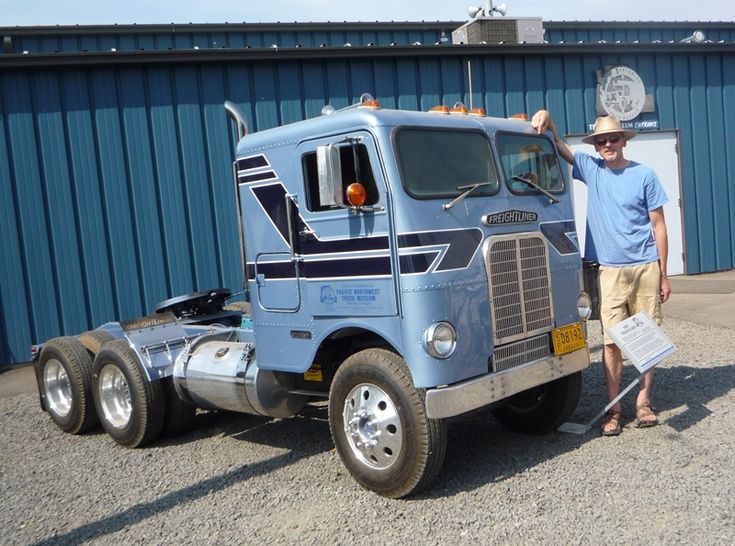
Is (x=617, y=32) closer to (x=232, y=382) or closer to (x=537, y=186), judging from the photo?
(x=537, y=186)

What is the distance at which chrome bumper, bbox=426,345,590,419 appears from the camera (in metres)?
4.33

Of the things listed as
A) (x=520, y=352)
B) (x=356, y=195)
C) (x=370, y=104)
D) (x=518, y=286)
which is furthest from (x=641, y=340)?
(x=370, y=104)

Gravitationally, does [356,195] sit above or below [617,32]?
below

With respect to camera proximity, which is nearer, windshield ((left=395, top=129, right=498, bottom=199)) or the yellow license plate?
windshield ((left=395, top=129, right=498, bottom=199))

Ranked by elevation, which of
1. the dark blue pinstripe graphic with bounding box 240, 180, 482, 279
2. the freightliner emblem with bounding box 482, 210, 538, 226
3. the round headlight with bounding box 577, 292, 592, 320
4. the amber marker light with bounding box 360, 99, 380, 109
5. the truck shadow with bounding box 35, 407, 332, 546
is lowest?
the truck shadow with bounding box 35, 407, 332, 546

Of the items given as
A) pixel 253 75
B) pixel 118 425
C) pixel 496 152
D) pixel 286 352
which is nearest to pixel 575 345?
pixel 496 152

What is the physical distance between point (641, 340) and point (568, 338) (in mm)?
599

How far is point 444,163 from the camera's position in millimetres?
4820

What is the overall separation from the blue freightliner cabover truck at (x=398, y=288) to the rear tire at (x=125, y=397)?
0.8 inches

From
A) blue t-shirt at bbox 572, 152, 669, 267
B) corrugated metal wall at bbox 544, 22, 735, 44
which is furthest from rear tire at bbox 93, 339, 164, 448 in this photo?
corrugated metal wall at bbox 544, 22, 735, 44

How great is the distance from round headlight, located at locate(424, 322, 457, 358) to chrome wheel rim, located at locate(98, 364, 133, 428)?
3409mm

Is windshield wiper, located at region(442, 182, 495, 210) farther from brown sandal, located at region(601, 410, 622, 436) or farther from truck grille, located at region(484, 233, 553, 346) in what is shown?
brown sandal, located at region(601, 410, 622, 436)

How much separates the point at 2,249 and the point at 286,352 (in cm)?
658

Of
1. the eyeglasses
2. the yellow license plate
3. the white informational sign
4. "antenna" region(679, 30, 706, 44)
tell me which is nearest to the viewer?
the yellow license plate
